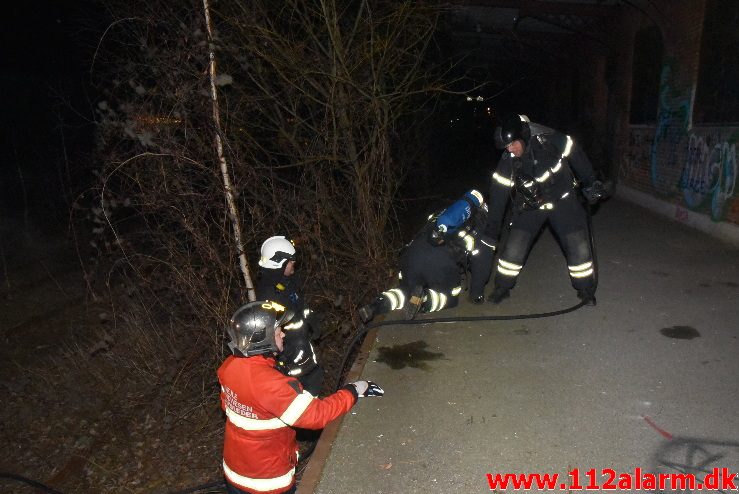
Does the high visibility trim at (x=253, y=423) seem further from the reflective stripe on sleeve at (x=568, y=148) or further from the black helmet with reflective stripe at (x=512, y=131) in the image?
the reflective stripe on sleeve at (x=568, y=148)

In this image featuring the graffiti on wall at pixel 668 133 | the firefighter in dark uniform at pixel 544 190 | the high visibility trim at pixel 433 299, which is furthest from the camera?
the graffiti on wall at pixel 668 133

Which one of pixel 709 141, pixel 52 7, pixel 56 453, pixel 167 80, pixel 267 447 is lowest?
pixel 56 453

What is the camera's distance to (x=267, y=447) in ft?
9.36

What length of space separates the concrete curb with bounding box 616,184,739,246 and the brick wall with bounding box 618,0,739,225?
0.08 meters

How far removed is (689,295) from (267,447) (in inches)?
180

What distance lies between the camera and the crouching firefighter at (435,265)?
514 cm

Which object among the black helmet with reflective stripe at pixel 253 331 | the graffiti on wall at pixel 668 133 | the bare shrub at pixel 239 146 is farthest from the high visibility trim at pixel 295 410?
the graffiti on wall at pixel 668 133

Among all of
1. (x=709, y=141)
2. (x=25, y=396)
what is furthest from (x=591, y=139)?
(x=25, y=396)

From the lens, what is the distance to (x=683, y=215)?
895 centimetres

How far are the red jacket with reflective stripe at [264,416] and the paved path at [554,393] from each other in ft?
1.07

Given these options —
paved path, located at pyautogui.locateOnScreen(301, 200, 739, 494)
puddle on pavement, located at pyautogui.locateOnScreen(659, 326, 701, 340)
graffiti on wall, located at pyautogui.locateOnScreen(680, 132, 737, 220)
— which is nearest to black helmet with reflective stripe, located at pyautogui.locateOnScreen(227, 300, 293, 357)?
paved path, located at pyautogui.locateOnScreen(301, 200, 739, 494)

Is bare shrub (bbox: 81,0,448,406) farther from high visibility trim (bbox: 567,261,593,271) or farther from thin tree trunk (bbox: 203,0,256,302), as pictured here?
high visibility trim (bbox: 567,261,593,271)

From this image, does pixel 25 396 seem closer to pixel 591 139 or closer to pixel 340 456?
pixel 340 456
